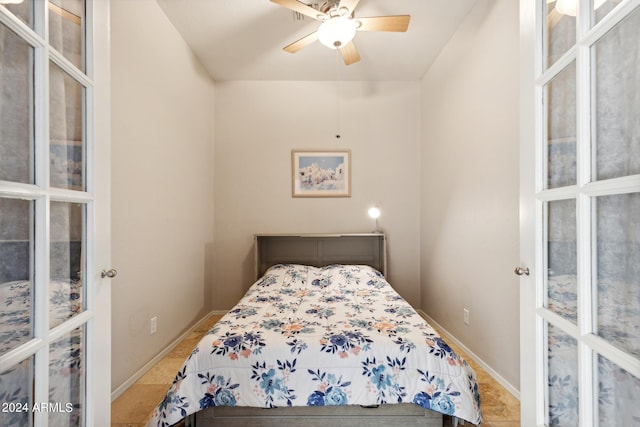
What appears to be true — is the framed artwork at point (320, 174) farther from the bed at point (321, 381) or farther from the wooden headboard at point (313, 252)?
the bed at point (321, 381)

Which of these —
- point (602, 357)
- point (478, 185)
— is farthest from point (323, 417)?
point (478, 185)

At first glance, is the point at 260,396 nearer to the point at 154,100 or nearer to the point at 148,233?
the point at 148,233

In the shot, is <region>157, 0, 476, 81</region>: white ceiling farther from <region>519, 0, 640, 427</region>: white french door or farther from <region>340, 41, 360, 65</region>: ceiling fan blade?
<region>519, 0, 640, 427</region>: white french door

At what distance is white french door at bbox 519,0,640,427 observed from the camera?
753 mm

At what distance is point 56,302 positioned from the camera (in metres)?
0.92

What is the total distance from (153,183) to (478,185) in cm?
245

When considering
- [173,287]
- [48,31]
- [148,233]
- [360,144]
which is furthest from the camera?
[360,144]

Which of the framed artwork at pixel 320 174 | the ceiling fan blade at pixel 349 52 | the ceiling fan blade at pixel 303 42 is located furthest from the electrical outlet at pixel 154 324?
the ceiling fan blade at pixel 349 52

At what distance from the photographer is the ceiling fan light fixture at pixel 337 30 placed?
196 cm

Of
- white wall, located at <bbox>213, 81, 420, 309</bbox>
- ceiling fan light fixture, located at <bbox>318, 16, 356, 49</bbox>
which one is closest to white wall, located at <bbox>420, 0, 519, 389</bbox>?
white wall, located at <bbox>213, 81, 420, 309</bbox>

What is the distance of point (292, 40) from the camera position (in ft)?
9.25

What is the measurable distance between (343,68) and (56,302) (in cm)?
319

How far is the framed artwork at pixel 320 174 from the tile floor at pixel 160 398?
6.71ft

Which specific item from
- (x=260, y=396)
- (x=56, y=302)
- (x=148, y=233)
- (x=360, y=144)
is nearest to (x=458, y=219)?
(x=360, y=144)
